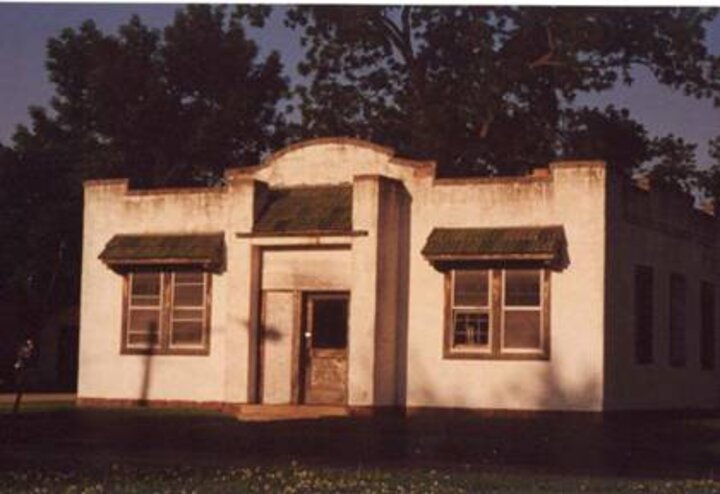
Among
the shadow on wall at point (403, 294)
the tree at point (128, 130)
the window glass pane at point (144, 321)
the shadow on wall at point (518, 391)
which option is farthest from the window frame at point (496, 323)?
the tree at point (128, 130)

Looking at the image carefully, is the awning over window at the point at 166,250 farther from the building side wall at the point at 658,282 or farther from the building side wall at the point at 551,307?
the building side wall at the point at 658,282

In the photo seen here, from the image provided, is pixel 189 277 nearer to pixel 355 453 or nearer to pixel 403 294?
pixel 403 294

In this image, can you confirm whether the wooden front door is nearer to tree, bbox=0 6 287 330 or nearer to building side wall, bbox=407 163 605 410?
building side wall, bbox=407 163 605 410

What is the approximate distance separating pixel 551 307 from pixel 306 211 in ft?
14.7

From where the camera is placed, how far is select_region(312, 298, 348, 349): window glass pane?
2562 centimetres

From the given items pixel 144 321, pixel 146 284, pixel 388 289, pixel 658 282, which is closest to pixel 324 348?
pixel 388 289

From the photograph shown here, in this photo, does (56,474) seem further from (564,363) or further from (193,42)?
(193,42)

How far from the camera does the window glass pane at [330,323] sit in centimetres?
2562

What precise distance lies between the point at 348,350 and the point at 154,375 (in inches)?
156

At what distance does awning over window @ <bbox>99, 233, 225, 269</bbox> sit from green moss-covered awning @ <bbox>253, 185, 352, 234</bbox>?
95cm

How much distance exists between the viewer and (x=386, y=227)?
2492 cm

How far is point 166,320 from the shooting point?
26.9 metres

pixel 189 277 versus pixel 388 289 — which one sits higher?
pixel 189 277

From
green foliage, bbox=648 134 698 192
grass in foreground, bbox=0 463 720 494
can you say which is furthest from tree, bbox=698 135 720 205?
grass in foreground, bbox=0 463 720 494
